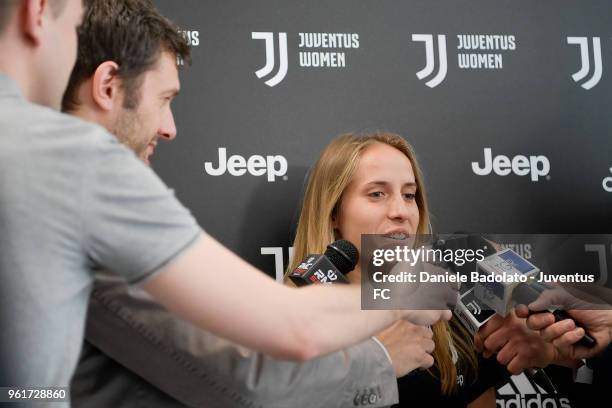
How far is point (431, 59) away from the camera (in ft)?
8.38

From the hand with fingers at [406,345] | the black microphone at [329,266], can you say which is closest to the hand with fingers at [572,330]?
the hand with fingers at [406,345]

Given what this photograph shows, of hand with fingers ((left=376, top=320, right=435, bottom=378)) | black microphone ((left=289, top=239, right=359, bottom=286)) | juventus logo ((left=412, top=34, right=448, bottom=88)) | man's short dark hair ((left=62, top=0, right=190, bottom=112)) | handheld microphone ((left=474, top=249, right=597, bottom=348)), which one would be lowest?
hand with fingers ((left=376, top=320, right=435, bottom=378))

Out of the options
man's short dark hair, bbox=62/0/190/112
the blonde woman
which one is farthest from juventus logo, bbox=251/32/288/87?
man's short dark hair, bbox=62/0/190/112

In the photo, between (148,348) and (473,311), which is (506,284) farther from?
(148,348)

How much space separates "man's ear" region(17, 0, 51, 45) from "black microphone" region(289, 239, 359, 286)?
790 millimetres

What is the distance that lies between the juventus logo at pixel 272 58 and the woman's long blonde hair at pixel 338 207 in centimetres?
28

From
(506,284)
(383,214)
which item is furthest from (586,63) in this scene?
(506,284)

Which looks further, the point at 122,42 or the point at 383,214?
the point at 383,214

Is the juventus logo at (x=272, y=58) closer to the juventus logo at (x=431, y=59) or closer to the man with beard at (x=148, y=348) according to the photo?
the juventus logo at (x=431, y=59)

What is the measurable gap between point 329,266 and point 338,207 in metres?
0.70

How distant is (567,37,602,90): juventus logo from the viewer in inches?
A: 104

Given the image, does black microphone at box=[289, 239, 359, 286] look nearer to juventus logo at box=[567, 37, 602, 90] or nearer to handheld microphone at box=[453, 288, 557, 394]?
handheld microphone at box=[453, 288, 557, 394]

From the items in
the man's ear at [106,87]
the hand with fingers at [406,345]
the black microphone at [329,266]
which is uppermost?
the man's ear at [106,87]

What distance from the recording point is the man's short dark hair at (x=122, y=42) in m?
1.58
